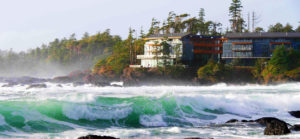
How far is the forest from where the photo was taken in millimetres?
81750

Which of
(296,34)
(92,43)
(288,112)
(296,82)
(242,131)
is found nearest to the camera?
(242,131)

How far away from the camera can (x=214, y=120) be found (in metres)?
23.9

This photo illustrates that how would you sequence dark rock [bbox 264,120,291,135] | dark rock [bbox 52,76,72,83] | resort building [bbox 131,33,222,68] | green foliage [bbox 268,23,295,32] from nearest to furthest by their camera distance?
dark rock [bbox 264,120,291,135]
resort building [bbox 131,33,222,68]
dark rock [bbox 52,76,72,83]
green foliage [bbox 268,23,295,32]

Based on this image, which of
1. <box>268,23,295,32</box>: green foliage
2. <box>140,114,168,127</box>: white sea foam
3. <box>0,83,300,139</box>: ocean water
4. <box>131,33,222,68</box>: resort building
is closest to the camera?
<box>0,83,300,139</box>: ocean water

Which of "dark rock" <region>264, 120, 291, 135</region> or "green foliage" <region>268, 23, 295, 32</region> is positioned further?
"green foliage" <region>268, 23, 295, 32</region>

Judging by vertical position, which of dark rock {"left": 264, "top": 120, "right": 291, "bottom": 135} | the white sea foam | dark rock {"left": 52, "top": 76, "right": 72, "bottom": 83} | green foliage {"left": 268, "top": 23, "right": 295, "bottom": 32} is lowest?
dark rock {"left": 52, "top": 76, "right": 72, "bottom": 83}

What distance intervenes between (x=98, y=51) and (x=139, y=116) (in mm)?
96303

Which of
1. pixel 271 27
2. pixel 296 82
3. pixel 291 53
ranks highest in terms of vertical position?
pixel 271 27

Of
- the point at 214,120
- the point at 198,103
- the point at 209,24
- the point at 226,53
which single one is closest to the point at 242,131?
the point at 214,120

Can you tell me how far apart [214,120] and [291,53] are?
1791 inches

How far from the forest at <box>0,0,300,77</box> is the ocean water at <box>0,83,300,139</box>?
153 ft

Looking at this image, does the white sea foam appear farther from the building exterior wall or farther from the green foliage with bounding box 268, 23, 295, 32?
the green foliage with bounding box 268, 23, 295, 32

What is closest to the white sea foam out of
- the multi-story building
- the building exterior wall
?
the multi-story building

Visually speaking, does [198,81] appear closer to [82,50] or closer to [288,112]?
[288,112]
